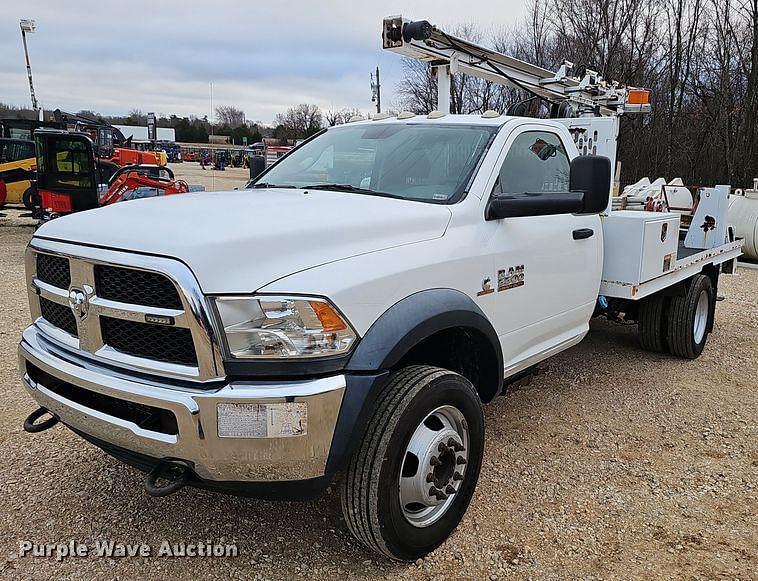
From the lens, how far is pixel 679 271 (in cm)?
537

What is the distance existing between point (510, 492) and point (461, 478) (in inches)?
25.3

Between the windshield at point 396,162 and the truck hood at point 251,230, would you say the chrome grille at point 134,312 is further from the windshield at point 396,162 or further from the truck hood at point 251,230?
the windshield at point 396,162

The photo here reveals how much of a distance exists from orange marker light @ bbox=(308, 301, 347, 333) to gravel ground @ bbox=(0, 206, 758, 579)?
116cm

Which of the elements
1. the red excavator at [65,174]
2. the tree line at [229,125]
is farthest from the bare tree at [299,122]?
the red excavator at [65,174]

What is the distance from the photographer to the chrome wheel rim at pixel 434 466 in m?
2.74

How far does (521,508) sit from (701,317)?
376 cm

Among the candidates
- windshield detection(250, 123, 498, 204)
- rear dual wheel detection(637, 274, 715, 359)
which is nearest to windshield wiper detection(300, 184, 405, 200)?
windshield detection(250, 123, 498, 204)

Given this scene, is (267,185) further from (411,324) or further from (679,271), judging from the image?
(679,271)

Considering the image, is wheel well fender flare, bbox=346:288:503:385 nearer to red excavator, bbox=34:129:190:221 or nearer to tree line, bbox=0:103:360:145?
red excavator, bbox=34:129:190:221

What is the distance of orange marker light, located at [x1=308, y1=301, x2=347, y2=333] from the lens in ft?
7.68

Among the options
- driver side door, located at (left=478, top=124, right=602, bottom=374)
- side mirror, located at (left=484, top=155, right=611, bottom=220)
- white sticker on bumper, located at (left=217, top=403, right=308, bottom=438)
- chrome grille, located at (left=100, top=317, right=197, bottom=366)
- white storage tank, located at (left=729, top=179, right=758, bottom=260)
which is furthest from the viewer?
white storage tank, located at (left=729, top=179, right=758, bottom=260)

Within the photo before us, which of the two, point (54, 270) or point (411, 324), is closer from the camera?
point (411, 324)

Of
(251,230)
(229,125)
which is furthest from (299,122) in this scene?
(251,230)

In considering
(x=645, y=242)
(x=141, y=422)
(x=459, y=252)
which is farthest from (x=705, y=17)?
(x=141, y=422)
